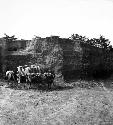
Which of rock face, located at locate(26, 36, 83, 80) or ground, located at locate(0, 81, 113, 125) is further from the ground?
rock face, located at locate(26, 36, 83, 80)

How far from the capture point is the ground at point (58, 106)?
17.7 meters

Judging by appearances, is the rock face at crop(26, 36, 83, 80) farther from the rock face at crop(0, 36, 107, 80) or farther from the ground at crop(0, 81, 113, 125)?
the ground at crop(0, 81, 113, 125)

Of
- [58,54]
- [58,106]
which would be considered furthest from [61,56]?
[58,106]

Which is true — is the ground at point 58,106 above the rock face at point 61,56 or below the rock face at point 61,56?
below

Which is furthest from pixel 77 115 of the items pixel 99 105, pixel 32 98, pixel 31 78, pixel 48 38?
pixel 48 38

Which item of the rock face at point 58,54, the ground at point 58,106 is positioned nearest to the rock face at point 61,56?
the rock face at point 58,54

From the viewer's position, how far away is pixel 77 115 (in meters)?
18.5

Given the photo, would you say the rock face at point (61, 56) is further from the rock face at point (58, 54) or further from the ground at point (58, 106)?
the ground at point (58, 106)

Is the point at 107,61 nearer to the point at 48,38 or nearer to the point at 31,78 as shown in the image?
the point at 48,38

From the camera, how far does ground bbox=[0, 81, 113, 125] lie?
696 inches

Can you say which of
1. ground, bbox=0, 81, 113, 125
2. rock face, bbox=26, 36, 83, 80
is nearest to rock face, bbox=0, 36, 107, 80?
rock face, bbox=26, 36, 83, 80

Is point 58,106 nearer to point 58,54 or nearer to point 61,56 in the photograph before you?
point 61,56

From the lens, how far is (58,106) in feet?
66.6

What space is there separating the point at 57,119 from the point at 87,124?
7.86ft
